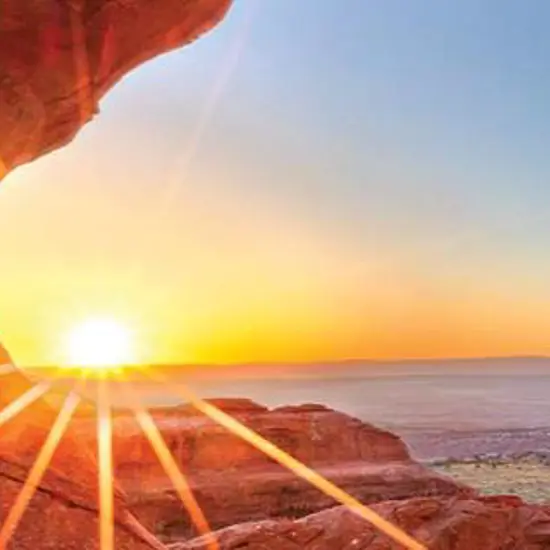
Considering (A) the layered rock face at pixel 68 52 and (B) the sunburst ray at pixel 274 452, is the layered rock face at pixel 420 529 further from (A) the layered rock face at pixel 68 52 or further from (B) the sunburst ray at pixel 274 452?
(B) the sunburst ray at pixel 274 452

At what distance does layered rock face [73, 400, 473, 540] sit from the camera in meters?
36.2

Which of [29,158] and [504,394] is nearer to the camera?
[29,158]

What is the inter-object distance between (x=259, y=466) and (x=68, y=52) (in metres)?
32.3

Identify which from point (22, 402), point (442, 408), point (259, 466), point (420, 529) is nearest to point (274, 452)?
point (259, 466)

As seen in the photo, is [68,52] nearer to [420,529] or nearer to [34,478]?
[34,478]

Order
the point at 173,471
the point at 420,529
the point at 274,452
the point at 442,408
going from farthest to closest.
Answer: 1. the point at 442,408
2. the point at 274,452
3. the point at 173,471
4. the point at 420,529

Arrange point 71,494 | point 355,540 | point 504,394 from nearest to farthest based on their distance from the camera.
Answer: point 71,494 → point 355,540 → point 504,394

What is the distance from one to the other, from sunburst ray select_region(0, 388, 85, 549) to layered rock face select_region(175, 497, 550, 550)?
119 inches

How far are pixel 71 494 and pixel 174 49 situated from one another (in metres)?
9.50

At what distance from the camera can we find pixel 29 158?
1432 centimetres

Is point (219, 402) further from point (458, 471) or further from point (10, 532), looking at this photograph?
point (10, 532)

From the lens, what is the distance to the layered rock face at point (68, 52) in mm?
12469

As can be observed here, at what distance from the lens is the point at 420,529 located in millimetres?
12828

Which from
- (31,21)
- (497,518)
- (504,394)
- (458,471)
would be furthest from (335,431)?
(504,394)
